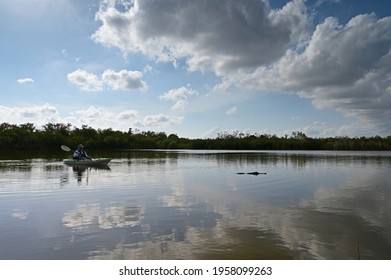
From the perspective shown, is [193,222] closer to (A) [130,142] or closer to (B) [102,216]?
(B) [102,216]

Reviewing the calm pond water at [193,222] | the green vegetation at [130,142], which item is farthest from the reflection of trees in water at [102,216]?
the green vegetation at [130,142]

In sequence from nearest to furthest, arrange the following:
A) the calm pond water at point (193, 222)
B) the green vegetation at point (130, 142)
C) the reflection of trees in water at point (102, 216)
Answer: the calm pond water at point (193, 222) < the reflection of trees in water at point (102, 216) < the green vegetation at point (130, 142)

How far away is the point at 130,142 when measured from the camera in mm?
106188

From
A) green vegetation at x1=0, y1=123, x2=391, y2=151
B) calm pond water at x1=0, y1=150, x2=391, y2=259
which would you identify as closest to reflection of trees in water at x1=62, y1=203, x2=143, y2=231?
calm pond water at x1=0, y1=150, x2=391, y2=259

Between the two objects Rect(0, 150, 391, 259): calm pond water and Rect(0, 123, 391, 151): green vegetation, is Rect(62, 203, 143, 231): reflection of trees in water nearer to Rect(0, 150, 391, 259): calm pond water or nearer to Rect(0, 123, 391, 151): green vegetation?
Rect(0, 150, 391, 259): calm pond water

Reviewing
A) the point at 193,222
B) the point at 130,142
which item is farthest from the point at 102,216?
the point at 130,142

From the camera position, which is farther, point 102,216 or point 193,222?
point 102,216

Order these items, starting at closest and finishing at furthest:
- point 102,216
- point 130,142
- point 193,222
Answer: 1. point 193,222
2. point 102,216
3. point 130,142

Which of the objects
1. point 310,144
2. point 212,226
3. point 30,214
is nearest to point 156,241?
point 212,226

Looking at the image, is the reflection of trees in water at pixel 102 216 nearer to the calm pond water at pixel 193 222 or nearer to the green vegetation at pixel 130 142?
the calm pond water at pixel 193 222

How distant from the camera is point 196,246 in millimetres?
7145

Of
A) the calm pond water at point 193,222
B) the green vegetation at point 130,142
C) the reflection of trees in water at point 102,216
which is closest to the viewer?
the calm pond water at point 193,222

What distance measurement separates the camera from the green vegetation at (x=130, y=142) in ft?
263
